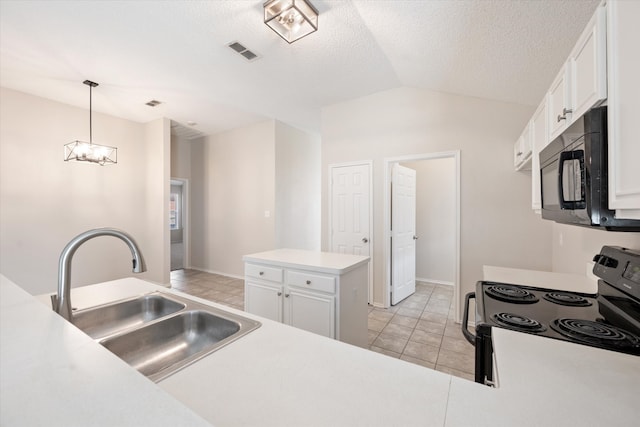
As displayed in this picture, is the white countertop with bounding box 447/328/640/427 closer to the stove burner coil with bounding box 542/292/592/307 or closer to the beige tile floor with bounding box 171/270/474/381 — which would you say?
the stove burner coil with bounding box 542/292/592/307

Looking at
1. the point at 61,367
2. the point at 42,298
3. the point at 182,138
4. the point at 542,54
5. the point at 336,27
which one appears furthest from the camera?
the point at 182,138

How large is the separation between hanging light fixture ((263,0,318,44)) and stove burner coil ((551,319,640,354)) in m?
2.40

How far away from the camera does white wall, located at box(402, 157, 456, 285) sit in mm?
4844

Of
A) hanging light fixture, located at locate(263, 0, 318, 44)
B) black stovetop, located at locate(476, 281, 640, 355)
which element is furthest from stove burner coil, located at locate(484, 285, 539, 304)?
hanging light fixture, located at locate(263, 0, 318, 44)

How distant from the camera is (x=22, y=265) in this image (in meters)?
3.67

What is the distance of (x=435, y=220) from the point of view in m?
5.00

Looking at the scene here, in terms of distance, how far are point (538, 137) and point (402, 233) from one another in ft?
7.48

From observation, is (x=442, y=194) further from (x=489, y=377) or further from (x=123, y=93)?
(x=123, y=93)

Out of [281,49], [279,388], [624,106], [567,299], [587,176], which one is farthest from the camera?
[281,49]

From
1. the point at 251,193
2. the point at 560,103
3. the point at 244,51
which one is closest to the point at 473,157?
the point at 560,103

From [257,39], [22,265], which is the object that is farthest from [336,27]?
[22,265]

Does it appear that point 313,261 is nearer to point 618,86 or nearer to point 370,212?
point 370,212

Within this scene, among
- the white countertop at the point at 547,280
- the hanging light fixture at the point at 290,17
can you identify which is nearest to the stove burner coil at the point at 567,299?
the white countertop at the point at 547,280

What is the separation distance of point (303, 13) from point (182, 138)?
5.08 m
